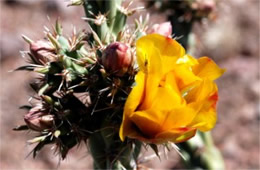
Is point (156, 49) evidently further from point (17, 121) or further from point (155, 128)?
point (17, 121)

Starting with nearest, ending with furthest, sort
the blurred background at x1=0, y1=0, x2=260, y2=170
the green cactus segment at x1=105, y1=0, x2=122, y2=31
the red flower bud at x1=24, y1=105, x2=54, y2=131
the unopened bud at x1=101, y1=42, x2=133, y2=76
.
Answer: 1. the unopened bud at x1=101, y1=42, x2=133, y2=76
2. the red flower bud at x1=24, y1=105, x2=54, y2=131
3. the green cactus segment at x1=105, y1=0, x2=122, y2=31
4. the blurred background at x1=0, y1=0, x2=260, y2=170

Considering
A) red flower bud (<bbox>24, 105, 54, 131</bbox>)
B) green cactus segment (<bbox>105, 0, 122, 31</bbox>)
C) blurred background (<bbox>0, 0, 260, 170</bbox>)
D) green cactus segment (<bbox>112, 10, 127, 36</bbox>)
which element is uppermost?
green cactus segment (<bbox>105, 0, 122, 31</bbox>)

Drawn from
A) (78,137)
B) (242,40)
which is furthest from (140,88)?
(242,40)

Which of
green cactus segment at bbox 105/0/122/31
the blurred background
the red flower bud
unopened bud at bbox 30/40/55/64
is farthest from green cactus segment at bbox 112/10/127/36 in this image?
the blurred background

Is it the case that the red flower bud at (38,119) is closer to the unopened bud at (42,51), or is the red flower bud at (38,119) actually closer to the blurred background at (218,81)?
the unopened bud at (42,51)

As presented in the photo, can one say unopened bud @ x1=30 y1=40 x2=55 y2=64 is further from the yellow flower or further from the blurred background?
the blurred background

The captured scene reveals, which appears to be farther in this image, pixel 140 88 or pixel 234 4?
pixel 234 4

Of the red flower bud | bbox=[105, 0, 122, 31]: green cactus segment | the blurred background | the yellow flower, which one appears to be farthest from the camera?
the blurred background
